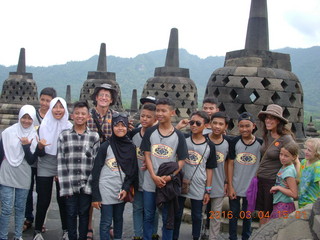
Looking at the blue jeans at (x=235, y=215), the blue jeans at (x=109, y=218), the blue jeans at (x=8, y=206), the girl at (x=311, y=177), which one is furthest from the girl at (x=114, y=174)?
the girl at (x=311, y=177)

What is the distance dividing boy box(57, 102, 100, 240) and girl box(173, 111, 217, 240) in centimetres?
96

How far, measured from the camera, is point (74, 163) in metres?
3.54

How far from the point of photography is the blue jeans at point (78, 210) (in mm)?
3584

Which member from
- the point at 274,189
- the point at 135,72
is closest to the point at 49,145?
the point at 274,189

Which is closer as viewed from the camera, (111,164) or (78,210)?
(111,164)

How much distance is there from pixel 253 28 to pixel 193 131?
2716 millimetres

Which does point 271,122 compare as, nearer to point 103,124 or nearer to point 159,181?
point 159,181

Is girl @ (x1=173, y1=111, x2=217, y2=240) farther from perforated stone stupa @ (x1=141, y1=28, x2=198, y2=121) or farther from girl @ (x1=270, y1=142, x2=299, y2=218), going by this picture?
perforated stone stupa @ (x1=141, y1=28, x2=198, y2=121)

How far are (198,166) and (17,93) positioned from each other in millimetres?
13815

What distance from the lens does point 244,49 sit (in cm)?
541

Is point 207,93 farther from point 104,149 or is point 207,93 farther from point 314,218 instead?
point 314,218

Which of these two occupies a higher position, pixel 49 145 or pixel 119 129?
pixel 119 129

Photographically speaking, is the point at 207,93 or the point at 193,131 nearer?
the point at 193,131

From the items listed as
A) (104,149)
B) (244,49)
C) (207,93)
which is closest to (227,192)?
(104,149)
